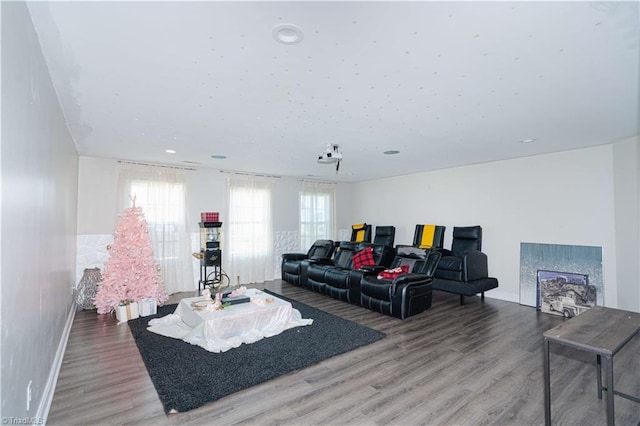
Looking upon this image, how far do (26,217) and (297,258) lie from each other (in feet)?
17.6

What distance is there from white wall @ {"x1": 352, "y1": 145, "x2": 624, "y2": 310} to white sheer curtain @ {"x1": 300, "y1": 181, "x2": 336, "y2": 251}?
194 centimetres

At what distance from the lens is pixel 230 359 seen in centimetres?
302

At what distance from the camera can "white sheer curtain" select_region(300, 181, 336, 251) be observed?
7.81 meters

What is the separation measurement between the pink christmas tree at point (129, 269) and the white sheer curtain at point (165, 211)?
3.22 ft

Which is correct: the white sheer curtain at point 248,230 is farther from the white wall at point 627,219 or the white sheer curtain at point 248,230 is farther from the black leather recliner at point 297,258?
the white wall at point 627,219

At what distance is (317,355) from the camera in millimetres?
3115

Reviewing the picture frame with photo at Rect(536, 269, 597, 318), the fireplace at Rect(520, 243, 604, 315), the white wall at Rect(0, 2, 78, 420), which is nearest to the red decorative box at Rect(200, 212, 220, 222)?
the white wall at Rect(0, 2, 78, 420)

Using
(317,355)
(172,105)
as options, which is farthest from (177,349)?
(172,105)

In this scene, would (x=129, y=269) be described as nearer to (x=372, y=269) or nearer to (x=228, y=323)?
(x=228, y=323)

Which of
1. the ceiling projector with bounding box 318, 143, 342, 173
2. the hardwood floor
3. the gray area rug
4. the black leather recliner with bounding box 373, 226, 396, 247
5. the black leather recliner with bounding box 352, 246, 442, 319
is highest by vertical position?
the ceiling projector with bounding box 318, 143, 342, 173

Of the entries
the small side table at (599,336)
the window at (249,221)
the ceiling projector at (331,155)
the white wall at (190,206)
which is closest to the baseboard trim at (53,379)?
the white wall at (190,206)

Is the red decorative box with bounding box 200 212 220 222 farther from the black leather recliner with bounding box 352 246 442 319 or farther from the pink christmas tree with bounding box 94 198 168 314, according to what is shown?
the black leather recliner with bounding box 352 246 442 319

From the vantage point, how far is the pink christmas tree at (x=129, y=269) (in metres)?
4.34

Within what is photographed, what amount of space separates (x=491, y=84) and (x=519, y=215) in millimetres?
3683
